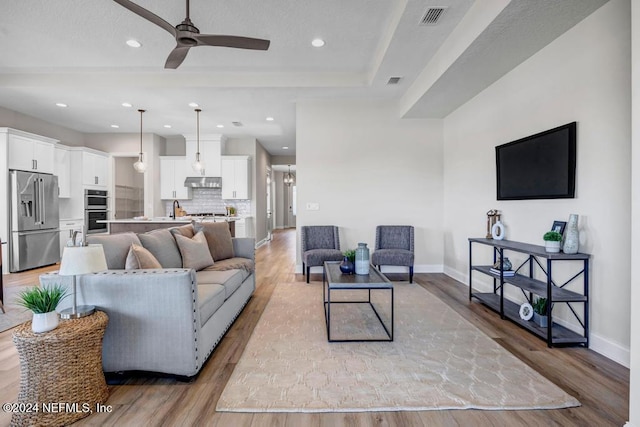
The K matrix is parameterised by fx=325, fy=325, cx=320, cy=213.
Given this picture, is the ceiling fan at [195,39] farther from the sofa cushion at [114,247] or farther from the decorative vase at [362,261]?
the decorative vase at [362,261]

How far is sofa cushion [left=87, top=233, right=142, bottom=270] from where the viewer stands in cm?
239

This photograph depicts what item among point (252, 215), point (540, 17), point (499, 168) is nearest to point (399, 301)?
point (499, 168)

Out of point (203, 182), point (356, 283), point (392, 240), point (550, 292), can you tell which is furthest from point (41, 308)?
point (203, 182)

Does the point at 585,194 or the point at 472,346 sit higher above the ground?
the point at 585,194

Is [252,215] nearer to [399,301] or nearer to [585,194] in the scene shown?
[399,301]

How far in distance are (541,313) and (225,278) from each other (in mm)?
2847

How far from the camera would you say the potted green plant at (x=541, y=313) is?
285cm

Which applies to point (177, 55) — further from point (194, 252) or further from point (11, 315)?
point (11, 315)

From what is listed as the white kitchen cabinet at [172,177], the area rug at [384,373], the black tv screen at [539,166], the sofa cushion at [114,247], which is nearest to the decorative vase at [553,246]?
the black tv screen at [539,166]

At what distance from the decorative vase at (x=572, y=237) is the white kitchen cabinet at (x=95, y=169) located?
8.35 m

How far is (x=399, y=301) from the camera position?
382cm

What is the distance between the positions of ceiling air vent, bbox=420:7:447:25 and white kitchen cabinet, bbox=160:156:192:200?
6.63 metres

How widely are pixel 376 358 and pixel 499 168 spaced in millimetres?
2652

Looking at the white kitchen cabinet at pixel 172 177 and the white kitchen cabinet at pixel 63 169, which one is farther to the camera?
the white kitchen cabinet at pixel 172 177
